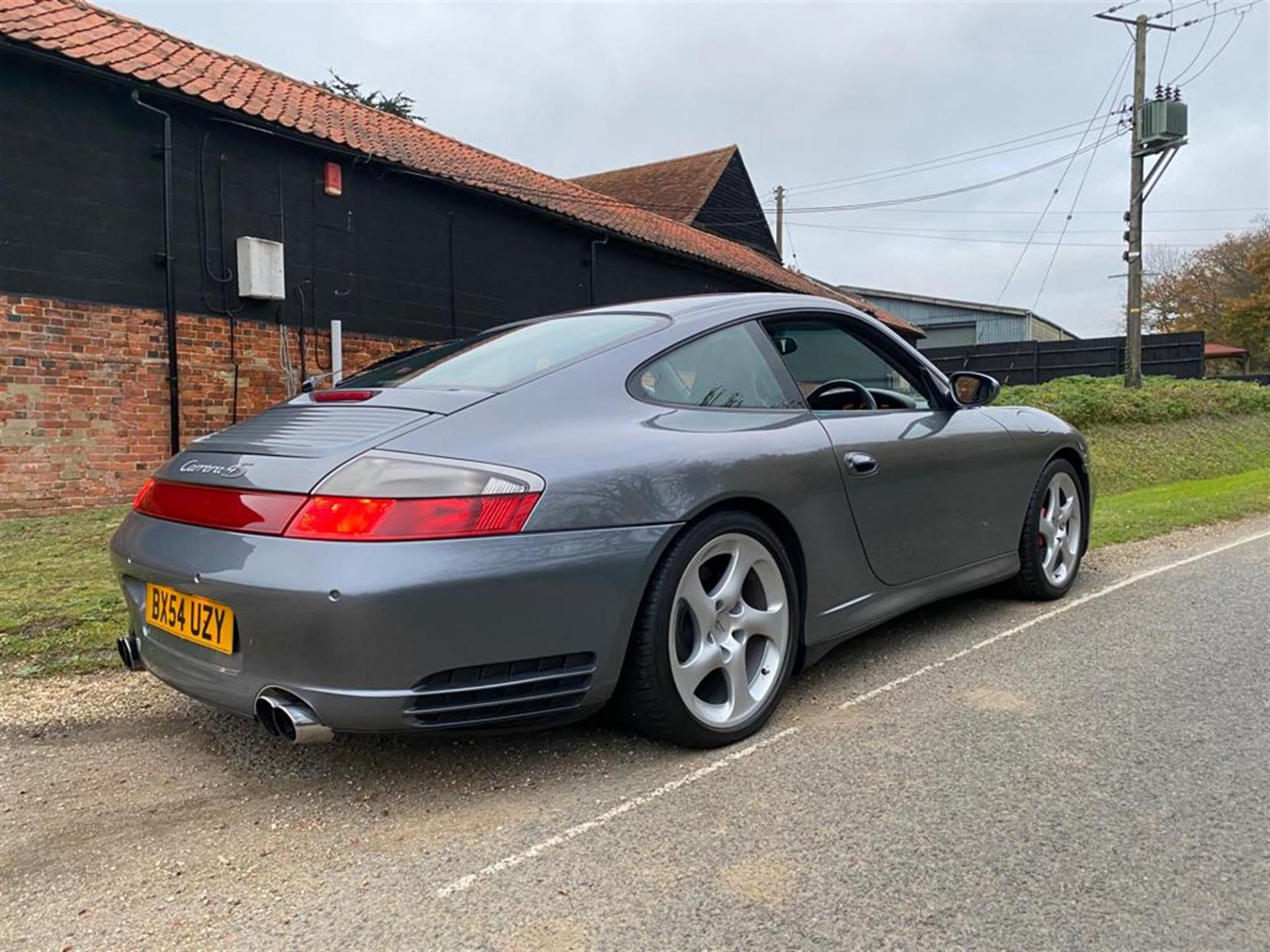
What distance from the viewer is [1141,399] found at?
1538cm

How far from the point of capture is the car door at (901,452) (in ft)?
11.1

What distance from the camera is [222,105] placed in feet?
31.4

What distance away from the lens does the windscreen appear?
9.51ft

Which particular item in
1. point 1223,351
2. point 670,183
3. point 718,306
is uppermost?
point 670,183

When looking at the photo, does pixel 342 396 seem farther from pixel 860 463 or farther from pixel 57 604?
pixel 57 604

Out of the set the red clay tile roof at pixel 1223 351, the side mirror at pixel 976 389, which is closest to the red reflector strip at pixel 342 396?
the side mirror at pixel 976 389

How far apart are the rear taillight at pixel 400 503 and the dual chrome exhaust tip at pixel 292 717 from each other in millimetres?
416

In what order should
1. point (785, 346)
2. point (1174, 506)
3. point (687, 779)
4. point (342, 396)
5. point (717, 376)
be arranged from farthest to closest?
point (1174, 506) < point (785, 346) < point (717, 376) < point (342, 396) < point (687, 779)

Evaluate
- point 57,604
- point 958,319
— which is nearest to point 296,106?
point 57,604

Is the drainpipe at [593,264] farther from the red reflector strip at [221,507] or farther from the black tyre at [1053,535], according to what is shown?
the red reflector strip at [221,507]

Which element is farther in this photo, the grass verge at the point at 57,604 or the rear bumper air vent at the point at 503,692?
the grass verge at the point at 57,604

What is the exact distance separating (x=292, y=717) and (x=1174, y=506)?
8827 millimetres

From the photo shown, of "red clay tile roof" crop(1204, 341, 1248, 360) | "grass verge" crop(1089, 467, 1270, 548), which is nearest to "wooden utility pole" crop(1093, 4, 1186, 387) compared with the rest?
"grass verge" crop(1089, 467, 1270, 548)

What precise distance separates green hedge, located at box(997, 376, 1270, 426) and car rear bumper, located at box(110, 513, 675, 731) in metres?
12.2
